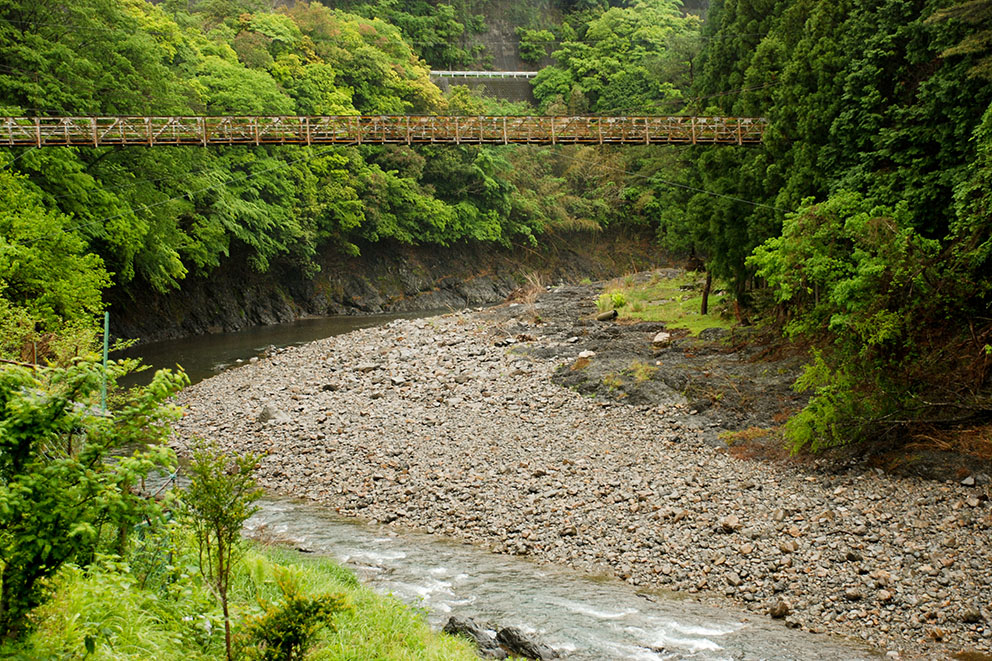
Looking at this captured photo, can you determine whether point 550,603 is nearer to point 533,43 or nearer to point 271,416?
point 271,416

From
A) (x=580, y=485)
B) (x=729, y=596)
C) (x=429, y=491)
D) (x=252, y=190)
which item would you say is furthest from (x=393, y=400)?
(x=252, y=190)

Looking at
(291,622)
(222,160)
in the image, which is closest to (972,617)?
(291,622)

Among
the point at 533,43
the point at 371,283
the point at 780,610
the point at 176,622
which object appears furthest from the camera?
the point at 533,43

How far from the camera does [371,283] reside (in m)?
37.5

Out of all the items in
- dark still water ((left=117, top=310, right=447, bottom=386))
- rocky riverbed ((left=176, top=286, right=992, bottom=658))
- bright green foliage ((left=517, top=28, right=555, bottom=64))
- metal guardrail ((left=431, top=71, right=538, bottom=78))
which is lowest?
dark still water ((left=117, top=310, right=447, bottom=386))

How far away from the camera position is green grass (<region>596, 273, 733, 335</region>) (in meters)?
19.7

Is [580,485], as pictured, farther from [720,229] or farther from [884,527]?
[720,229]

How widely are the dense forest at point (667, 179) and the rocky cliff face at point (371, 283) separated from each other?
2.99 ft

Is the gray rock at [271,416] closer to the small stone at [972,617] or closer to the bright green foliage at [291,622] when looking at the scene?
the bright green foliage at [291,622]

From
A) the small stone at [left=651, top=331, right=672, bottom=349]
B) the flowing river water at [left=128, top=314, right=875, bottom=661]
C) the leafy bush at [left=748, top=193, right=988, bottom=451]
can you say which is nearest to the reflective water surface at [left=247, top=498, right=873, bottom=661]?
the flowing river water at [left=128, top=314, right=875, bottom=661]

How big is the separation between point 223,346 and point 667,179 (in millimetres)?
14865

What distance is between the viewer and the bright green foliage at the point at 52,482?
3641mm

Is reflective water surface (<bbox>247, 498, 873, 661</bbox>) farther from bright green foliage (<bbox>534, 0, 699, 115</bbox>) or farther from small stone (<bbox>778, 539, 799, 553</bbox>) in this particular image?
bright green foliage (<bbox>534, 0, 699, 115</bbox>)

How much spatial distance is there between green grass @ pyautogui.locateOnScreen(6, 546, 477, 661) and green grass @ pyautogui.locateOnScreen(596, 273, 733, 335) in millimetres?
13915
